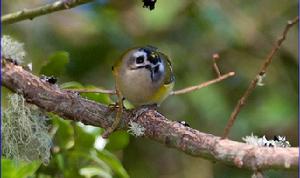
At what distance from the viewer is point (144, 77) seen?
52.0 inches

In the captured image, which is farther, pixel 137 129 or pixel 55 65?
pixel 55 65

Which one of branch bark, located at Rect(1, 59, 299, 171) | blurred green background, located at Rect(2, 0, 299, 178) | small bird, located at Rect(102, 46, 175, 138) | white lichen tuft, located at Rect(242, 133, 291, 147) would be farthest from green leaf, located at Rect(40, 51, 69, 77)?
blurred green background, located at Rect(2, 0, 299, 178)

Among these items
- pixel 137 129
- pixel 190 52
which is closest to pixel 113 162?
pixel 137 129

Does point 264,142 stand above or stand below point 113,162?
below

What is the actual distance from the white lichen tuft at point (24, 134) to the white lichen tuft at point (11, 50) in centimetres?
7

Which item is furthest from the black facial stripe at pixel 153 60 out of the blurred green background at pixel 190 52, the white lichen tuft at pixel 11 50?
the blurred green background at pixel 190 52

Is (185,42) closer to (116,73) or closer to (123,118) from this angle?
(116,73)

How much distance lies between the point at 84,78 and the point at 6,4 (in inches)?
14.3

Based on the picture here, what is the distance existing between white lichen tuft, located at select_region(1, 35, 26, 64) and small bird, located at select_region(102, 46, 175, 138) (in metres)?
0.23

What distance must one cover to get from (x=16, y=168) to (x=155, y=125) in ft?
0.75

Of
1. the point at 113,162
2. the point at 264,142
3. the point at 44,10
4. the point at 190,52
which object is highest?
the point at 190,52

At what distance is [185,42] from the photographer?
2.52 metres

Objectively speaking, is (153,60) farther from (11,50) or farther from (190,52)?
(190,52)

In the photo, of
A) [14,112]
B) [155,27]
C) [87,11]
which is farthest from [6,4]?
[14,112]
